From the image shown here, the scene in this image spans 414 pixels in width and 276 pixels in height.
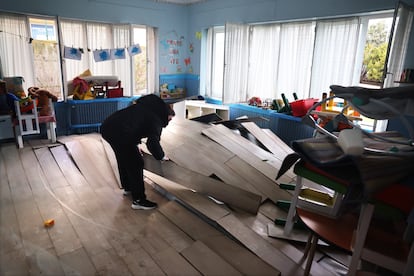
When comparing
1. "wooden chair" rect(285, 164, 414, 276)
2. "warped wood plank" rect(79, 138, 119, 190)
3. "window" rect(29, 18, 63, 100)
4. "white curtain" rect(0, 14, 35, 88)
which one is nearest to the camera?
"wooden chair" rect(285, 164, 414, 276)

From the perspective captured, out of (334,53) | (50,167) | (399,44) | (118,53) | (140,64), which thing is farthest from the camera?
(140,64)

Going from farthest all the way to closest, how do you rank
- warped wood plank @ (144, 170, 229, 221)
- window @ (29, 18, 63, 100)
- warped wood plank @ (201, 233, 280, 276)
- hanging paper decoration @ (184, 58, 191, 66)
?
hanging paper decoration @ (184, 58, 191, 66), window @ (29, 18, 63, 100), warped wood plank @ (144, 170, 229, 221), warped wood plank @ (201, 233, 280, 276)

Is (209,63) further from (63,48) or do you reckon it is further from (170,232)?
(170,232)

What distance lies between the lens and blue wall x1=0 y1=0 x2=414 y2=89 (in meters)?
4.03

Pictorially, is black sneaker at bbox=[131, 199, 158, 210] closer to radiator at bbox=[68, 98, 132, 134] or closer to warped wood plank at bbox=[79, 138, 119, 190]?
warped wood plank at bbox=[79, 138, 119, 190]

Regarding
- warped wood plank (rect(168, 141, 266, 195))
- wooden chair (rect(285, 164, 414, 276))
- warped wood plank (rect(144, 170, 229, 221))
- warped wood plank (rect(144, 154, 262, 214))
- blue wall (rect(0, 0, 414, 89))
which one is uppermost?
blue wall (rect(0, 0, 414, 89))

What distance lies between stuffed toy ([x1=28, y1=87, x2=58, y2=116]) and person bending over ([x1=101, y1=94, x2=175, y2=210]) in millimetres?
2486

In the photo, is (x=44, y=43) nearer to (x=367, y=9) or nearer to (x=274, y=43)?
(x=274, y=43)

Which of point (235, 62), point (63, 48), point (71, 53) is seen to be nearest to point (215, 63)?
point (235, 62)

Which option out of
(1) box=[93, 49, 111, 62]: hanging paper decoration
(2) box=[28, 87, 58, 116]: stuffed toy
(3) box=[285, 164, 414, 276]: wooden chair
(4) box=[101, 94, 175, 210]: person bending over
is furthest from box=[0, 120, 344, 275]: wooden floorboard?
(1) box=[93, 49, 111, 62]: hanging paper decoration

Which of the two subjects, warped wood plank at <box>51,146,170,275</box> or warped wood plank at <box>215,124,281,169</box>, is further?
warped wood plank at <box>215,124,281,169</box>

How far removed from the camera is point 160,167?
3387mm

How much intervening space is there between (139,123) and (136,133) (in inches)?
4.2

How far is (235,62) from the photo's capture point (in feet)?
17.5
